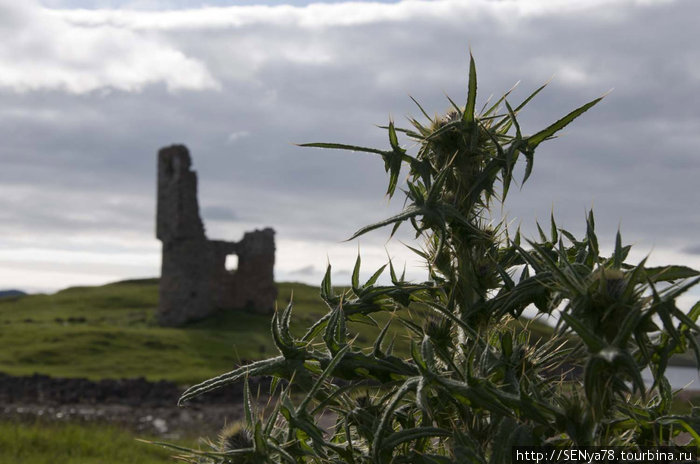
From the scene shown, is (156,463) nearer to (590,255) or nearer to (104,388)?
(590,255)

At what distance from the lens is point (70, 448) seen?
41.3 feet

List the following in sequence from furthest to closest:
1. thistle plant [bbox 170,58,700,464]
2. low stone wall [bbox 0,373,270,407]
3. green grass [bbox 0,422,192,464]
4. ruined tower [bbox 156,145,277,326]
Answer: ruined tower [bbox 156,145,277,326]
low stone wall [bbox 0,373,270,407]
green grass [bbox 0,422,192,464]
thistle plant [bbox 170,58,700,464]

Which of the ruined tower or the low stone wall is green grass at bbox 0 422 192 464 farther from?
the ruined tower

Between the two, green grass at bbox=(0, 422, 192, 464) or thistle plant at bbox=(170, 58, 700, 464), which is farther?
green grass at bbox=(0, 422, 192, 464)

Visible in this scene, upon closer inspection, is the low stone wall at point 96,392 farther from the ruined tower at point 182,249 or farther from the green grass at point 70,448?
the ruined tower at point 182,249

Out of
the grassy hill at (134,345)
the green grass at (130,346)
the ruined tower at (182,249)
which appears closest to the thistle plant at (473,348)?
the grassy hill at (134,345)

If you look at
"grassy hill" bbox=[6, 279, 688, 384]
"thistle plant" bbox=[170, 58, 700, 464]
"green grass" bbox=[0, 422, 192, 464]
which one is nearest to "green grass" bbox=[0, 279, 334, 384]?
"grassy hill" bbox=[6, 279, 688, 384]

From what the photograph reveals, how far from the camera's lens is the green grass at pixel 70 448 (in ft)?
37.8

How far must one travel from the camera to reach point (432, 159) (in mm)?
3082

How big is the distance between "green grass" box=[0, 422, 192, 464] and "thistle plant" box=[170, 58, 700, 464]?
907cm

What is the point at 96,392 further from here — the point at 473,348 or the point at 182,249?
the point at 473,348

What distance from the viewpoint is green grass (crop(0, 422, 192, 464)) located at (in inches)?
453

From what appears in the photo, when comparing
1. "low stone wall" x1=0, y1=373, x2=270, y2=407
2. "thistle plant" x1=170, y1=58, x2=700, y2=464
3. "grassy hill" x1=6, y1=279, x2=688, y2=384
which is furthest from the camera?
"grassy hill" x1=6, y1=279, x2=688, y2=384

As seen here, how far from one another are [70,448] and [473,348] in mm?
12237
